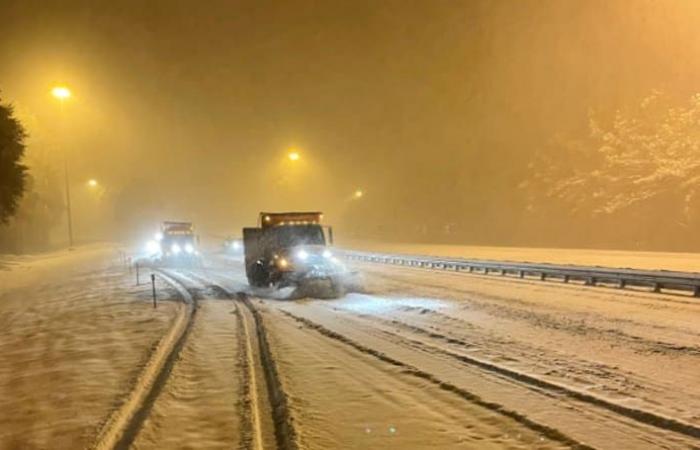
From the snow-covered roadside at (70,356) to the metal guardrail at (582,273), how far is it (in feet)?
42.6

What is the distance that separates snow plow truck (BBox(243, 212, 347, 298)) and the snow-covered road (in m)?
2.49

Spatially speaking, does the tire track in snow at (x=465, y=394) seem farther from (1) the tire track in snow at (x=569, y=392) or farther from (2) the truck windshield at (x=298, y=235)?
(2) the truck windshield at (x=298, y=235)

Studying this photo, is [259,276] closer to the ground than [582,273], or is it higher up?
higher up

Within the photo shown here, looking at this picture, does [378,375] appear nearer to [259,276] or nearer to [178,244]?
[259,276]

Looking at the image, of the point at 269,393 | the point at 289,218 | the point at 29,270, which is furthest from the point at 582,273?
the point at 29,270

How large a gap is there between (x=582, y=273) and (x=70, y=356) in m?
16.2

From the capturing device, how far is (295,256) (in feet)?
77.4

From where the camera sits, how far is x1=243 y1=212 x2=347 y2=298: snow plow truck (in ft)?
72.6

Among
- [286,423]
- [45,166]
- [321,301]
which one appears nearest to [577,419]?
[286,423]

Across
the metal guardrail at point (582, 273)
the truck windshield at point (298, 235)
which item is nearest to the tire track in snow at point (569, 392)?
the metal guardrail at point (582, 273)

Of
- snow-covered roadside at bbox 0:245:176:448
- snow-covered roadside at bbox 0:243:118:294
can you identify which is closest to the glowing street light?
snow-covered roadside at bbox 0:243:118:294

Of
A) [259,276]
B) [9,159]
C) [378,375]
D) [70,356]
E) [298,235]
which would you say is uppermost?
[9,159]

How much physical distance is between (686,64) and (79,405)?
42217 mm

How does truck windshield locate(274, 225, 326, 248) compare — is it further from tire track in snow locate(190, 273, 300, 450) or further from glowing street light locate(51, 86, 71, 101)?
glowing street light locate(51, 86, 71, 101)
